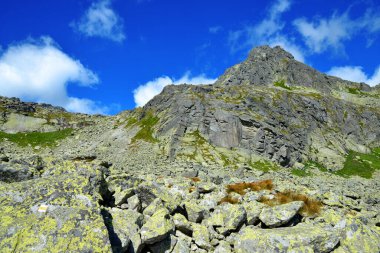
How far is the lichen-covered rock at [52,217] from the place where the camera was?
842cm

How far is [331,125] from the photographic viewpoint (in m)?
98.4

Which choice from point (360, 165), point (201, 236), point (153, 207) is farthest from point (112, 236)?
point (360, 165)

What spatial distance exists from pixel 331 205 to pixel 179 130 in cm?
5744

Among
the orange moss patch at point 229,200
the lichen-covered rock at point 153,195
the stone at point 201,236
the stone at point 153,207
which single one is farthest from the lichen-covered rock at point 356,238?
the stone at point 153,207

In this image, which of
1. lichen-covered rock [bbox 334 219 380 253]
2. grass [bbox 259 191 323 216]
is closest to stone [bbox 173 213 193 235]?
grass [bbox 259 191 323 216]

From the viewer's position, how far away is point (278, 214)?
1333cm

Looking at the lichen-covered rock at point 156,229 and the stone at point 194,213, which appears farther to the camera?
the stone at point 194,213

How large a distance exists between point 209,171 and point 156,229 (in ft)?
134

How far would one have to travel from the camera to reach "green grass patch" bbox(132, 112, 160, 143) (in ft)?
251

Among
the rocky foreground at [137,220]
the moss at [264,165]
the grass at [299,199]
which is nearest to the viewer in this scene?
the rocky foreground at [137,220]

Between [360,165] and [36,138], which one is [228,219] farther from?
[36,138]

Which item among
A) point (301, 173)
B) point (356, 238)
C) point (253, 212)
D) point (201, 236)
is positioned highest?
point (301, 173)

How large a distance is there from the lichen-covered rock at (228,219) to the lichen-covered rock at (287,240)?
37.4 inches

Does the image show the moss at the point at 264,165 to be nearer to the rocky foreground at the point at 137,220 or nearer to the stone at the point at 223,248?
the rocky foreground at the point at 137,220
